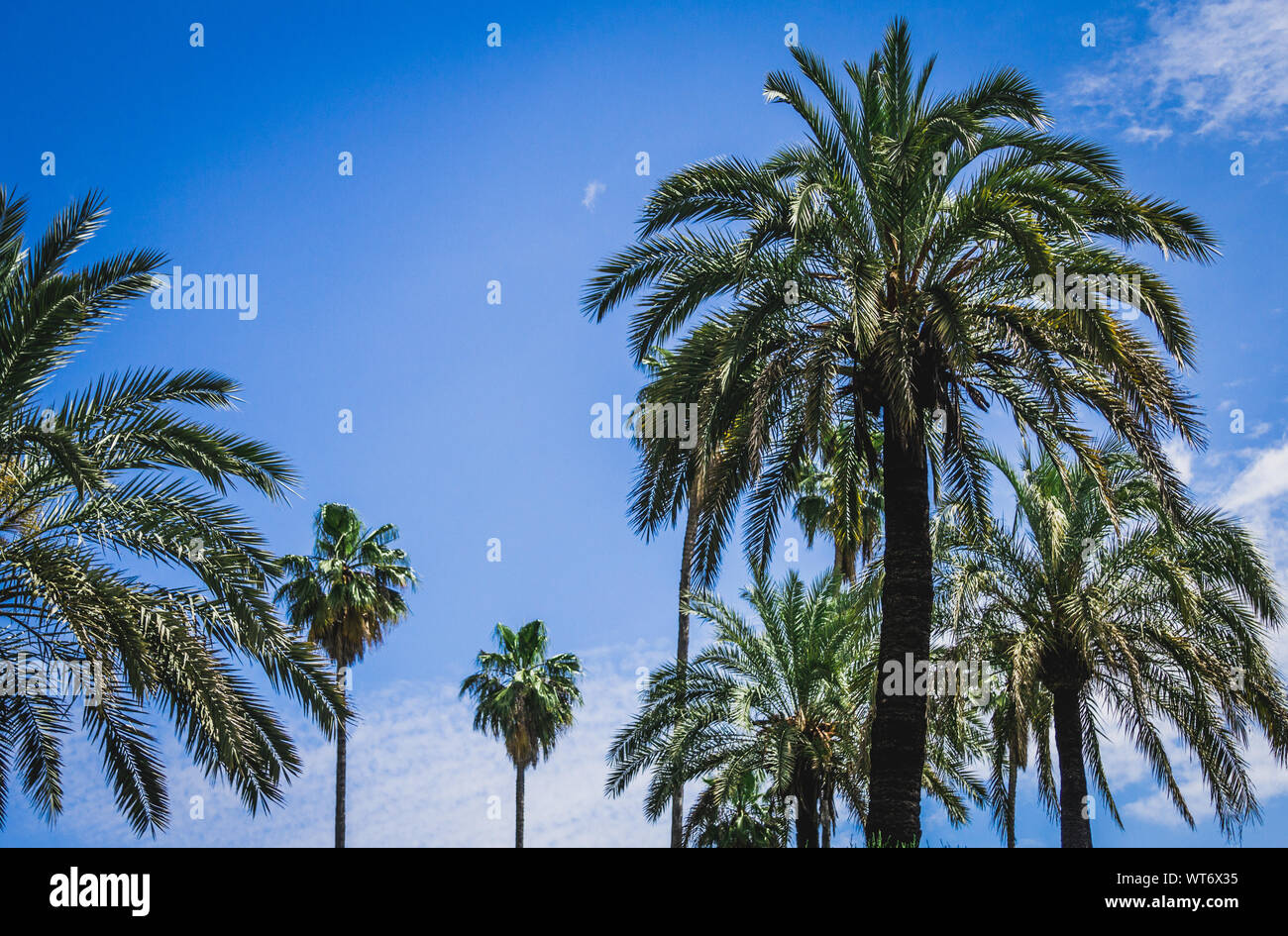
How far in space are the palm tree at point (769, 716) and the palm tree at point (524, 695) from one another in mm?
14572

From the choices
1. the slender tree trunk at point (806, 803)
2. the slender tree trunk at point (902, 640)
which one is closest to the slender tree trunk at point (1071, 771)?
the slender tree trunk at point (806, 803)

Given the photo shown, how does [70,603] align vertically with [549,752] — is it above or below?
above

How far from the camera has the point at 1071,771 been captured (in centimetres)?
1977

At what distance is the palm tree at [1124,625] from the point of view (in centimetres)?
1805

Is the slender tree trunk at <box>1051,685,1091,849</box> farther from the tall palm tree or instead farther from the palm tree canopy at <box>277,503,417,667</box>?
the palm tree canopy at <box>277,503,417,667</box>

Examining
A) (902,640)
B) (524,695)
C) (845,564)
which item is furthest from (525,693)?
(902,640)

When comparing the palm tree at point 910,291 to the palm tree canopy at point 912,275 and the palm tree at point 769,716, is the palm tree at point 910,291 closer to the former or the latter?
the palm tree canopy at point 912,275

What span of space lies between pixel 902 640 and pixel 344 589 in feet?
73.7
